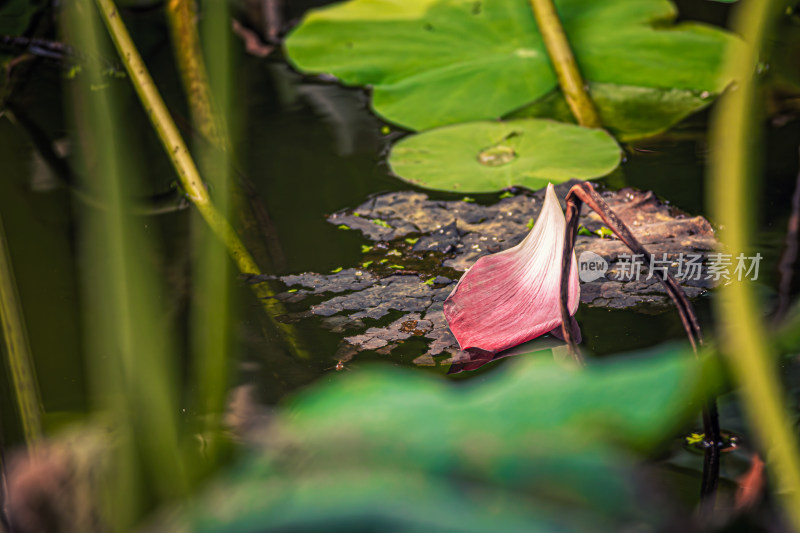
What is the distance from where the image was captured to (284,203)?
3.04 ft

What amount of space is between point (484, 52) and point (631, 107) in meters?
0.28

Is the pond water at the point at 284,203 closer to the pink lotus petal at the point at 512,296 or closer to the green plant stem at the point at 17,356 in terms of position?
the pink lotus petal at the point at 512,296

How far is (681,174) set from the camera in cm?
90

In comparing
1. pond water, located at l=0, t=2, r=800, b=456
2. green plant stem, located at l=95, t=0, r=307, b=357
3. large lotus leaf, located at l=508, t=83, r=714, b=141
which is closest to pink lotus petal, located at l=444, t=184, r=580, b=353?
pond water, located at l=0, t=2, r=800, b=456

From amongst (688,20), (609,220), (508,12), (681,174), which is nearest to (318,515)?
(609,220)

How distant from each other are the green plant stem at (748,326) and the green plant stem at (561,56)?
355mm

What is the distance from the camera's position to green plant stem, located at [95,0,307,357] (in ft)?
2.39

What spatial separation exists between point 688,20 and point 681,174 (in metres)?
0.52

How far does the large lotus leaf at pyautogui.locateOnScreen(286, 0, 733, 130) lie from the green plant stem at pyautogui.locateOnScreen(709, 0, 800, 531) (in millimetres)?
429

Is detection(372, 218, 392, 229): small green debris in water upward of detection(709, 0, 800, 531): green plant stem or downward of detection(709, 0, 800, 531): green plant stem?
downward

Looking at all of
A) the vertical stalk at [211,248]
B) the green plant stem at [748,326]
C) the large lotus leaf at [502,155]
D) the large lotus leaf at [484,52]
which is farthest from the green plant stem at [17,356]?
the large lotus leaf at [484,52]

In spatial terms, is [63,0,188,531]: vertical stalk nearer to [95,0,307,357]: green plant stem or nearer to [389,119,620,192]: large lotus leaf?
[95,0,307,357]: green plant stem

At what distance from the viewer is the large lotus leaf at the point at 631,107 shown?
1.00 m

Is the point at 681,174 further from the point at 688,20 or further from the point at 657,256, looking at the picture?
the point at 688,20
